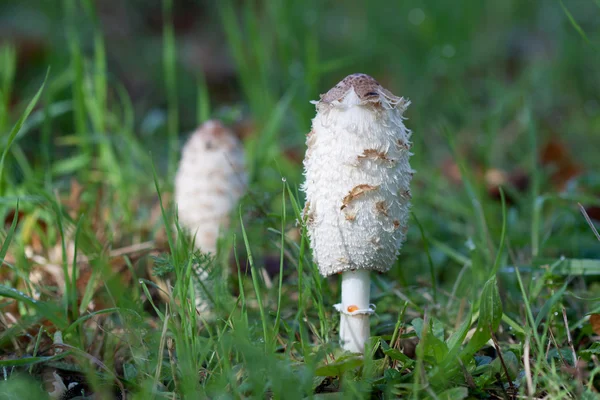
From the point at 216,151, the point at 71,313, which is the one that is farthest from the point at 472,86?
the point at 71,313

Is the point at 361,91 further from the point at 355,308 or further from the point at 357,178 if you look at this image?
the point at 355,308

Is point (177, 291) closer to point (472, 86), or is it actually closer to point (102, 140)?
point (102, 140)

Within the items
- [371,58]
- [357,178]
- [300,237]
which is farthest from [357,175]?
[371,58]

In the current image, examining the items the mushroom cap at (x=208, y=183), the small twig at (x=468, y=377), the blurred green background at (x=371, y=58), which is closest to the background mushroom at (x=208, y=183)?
the mushroom cap at (x=208, y=183)

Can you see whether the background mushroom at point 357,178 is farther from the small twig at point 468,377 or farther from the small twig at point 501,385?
the small twig at point 501,385

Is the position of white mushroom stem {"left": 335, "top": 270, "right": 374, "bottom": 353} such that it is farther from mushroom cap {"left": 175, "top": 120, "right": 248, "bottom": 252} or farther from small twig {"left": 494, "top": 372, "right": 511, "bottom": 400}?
mushroom cap {"left": 175, "top": 120, "right": 248, "bottom": 252}

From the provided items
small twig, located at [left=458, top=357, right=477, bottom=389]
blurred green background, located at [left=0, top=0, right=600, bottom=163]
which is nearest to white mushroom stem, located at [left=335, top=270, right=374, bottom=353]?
small twig, located at [left=458, top=357, right=477, bottom=389]
